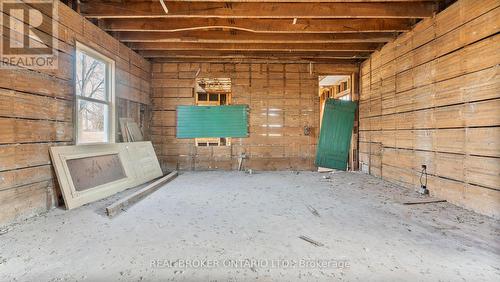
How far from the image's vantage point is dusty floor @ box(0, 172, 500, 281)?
1.79 m

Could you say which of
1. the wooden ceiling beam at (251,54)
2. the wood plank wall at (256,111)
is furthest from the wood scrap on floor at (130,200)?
the wooden ceiling beam at (251,54)

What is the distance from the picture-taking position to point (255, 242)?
7.45 feet

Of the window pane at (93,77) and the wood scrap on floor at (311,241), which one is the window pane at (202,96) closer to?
the window pane at (93,77)

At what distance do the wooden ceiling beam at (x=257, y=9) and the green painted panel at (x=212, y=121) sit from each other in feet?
9.63

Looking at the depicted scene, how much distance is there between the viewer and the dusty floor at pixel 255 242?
70.5 inches

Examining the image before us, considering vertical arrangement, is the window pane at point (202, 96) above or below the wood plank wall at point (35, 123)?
above

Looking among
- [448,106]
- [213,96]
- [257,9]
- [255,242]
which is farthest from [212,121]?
[448,106]

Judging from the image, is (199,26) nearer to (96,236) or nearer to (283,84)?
(283,84)

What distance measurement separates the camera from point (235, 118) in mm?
6668

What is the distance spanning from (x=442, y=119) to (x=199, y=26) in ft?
14.8

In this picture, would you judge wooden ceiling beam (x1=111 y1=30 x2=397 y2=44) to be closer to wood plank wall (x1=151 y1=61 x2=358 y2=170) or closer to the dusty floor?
wood plank wall (x1=151 y1=61 x2=358 y2=170)

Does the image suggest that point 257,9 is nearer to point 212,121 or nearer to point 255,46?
point 255,46

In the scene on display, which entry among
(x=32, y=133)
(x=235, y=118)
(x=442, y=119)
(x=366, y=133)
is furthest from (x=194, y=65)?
(x=442, y=119)

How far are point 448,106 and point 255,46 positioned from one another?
154 inches
